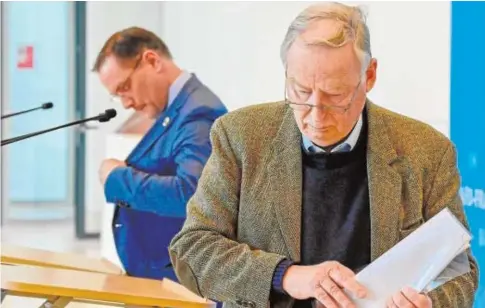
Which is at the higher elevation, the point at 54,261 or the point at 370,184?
the point at 370,184

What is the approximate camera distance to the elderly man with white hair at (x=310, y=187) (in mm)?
1263

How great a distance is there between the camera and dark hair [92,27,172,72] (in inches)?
98.0

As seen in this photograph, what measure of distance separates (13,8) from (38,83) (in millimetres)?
734

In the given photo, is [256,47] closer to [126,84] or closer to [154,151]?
[126,84]

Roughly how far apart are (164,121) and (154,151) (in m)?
0.09

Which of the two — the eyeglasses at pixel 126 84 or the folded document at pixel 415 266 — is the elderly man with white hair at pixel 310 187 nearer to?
the folded document at pixel 415 266

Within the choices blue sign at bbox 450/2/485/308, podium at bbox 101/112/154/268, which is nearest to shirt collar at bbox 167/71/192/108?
blue sign at bbox 450/2/485/308

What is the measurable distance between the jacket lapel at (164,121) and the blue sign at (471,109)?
776 mm

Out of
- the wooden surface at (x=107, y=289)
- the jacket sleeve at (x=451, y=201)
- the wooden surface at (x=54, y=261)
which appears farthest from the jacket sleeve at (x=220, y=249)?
the wooden surface at (x=54, y=261)

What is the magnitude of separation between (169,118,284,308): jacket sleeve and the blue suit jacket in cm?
89

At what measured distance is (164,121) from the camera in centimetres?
237

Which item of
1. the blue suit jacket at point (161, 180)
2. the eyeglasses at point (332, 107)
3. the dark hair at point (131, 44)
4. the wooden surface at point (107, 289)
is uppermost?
the dark hair at point (131, 44)

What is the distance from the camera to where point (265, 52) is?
15.0 ft

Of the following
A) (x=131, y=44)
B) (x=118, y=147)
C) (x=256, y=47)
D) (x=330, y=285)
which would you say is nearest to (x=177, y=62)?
(x=118, y=147)
